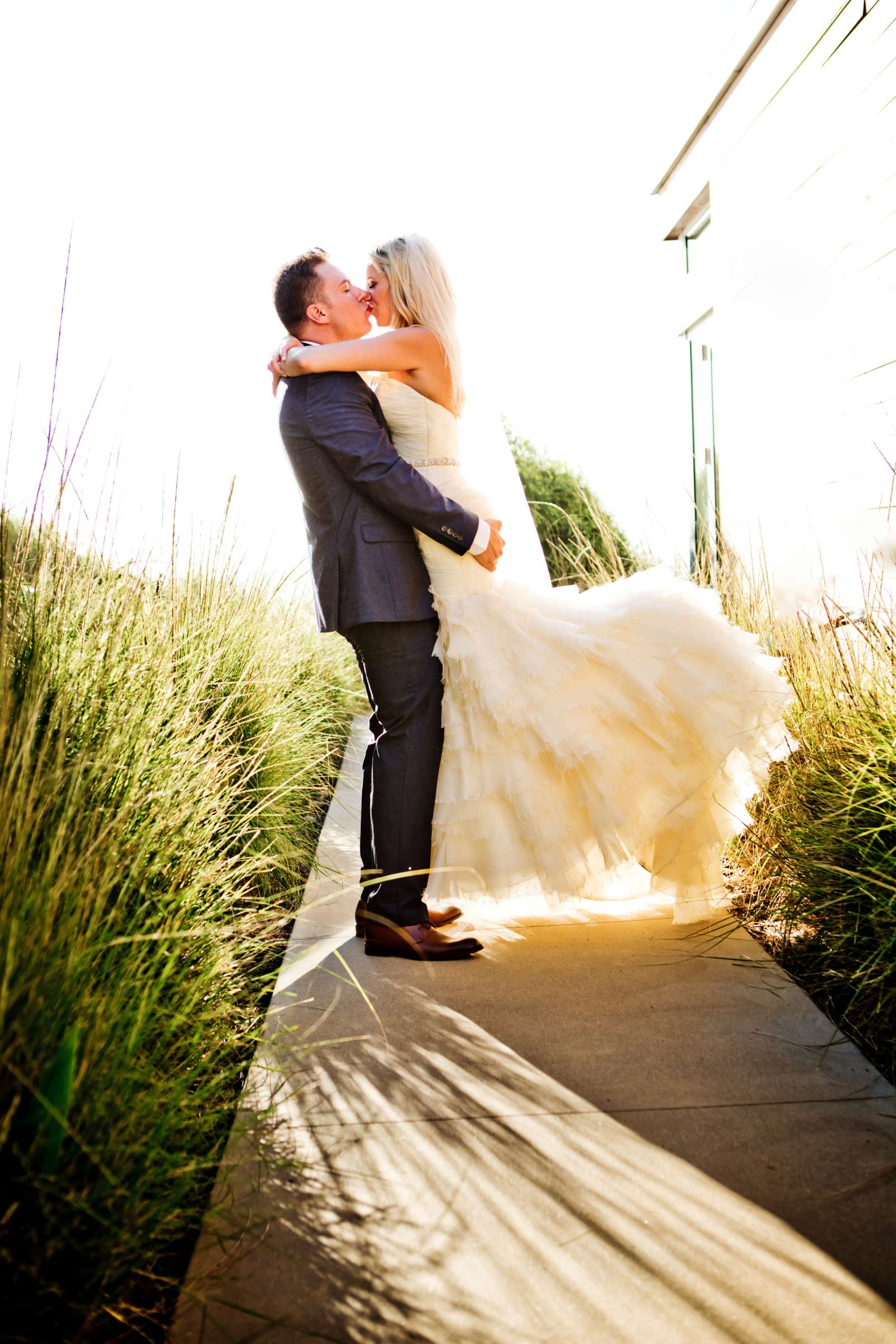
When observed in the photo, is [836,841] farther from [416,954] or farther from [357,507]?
[357,507]

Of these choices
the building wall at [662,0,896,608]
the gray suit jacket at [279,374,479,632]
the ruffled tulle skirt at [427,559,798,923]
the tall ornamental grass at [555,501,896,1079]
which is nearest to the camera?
the tall ornamental grass at [555,501,896,1079]

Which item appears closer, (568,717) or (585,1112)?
(585,1112)

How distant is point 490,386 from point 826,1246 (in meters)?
A: 2.46

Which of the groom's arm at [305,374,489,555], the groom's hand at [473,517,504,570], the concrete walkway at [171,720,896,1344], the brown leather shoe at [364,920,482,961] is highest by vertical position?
the groom's arm at [305,374,489,555]

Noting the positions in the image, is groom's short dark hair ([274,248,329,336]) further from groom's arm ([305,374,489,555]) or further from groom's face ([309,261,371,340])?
groom's arm ([305,374,489,555])

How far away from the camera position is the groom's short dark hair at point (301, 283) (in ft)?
8.90

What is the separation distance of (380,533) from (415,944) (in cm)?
111

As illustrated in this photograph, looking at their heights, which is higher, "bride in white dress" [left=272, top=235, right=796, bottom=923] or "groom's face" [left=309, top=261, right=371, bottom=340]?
"groom's face" [left=309, top=261, right=371, bottom=340]

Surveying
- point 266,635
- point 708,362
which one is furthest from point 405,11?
point 266,635

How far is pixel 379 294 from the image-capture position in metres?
2.77

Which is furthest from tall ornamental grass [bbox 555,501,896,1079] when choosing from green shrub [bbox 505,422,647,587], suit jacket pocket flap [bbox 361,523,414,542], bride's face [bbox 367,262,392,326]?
green shrub [bbox 505,422,647,587]

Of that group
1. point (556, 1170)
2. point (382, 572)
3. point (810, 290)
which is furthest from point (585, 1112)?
point (810, 290)

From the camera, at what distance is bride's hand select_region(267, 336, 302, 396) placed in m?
2.64

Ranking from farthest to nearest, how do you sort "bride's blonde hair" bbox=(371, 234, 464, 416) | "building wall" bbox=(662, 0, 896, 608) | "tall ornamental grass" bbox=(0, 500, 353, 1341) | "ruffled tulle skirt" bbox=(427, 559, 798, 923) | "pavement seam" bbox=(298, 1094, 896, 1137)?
"building wall" bbox=(662, 0, 896, 608) < "bride's blonde hair" bbox=(371, 234, 464, 416) < "ruffled tulle skirt" bbox=(427, 559, 798, 923) < "pavement seam" bbox=(298, 1094, 896, 1137) < "tall ornamental grass" bbox=(0, 500, 353, 1341)
